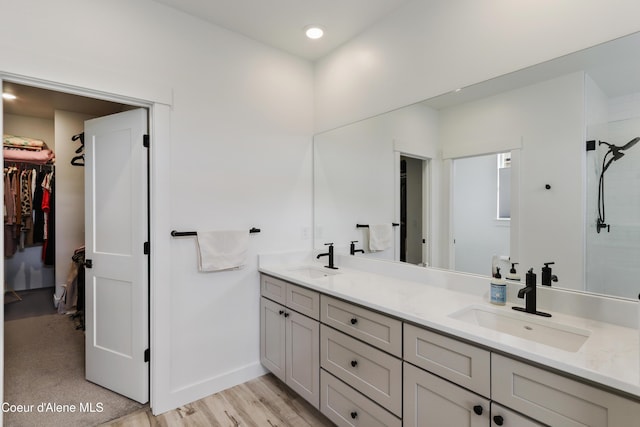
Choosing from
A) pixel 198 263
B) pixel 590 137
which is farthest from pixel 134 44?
pixel 590 137

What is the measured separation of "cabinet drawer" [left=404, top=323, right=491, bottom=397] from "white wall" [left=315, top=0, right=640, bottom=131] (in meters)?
1.38

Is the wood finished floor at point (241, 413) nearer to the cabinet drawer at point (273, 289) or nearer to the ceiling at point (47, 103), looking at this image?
the cabinet drawer at point (273, 289)

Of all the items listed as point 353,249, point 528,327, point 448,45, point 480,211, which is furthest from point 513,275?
point 448,45

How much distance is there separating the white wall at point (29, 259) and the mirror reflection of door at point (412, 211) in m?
5.53

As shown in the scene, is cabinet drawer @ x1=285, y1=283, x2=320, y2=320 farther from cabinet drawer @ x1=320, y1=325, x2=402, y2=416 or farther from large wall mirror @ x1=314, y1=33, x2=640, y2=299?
large wall mirror @ x1=314, y1=33, x2=640, y2=299

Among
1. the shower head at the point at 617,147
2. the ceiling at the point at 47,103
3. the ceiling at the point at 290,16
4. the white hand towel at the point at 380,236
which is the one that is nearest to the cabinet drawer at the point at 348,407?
the white hand towel at the point at 380,236

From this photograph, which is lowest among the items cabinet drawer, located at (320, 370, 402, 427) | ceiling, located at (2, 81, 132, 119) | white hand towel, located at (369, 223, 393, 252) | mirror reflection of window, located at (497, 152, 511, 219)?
cabinet drawer, located at (320, 370, 402, 427)

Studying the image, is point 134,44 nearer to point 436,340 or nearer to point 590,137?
point 436,340

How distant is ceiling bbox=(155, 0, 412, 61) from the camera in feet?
6.86

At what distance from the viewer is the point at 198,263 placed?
229cm

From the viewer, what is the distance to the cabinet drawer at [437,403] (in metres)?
1.20

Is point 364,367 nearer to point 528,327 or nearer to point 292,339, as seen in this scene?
point 292,339

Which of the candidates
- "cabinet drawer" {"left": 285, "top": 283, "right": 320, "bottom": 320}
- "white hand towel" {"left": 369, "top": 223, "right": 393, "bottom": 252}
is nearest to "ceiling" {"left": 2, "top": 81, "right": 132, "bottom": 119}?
"cabinet drawer" {"left": 285, "top": 283, "right": 320, "bottom": 320}

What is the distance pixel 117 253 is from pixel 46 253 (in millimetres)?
3546
